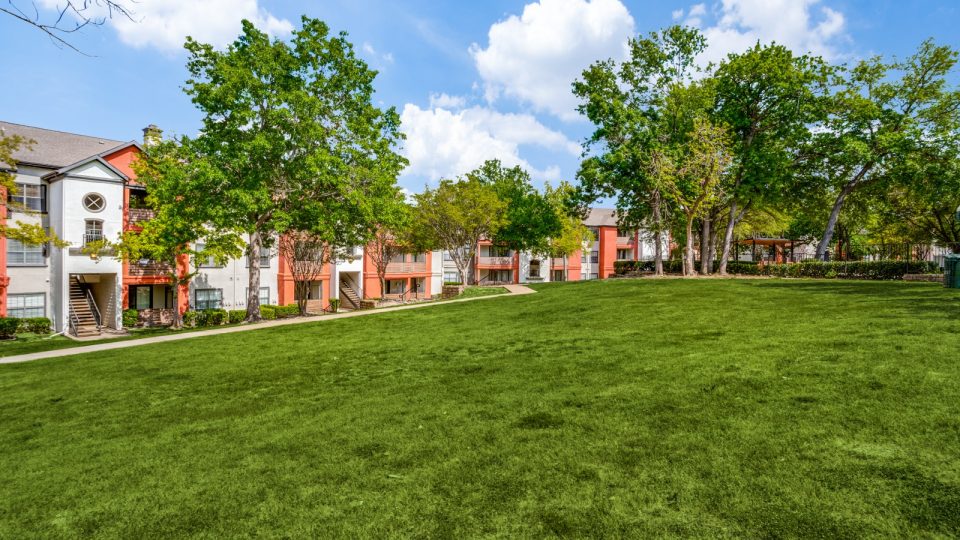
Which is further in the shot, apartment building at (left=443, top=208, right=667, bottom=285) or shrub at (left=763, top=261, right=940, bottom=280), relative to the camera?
apartment building at (left=443, top=208, right=667, bottom=285)

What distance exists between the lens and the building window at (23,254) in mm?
25203

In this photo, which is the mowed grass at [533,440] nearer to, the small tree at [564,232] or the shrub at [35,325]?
the shrub at [35,325]

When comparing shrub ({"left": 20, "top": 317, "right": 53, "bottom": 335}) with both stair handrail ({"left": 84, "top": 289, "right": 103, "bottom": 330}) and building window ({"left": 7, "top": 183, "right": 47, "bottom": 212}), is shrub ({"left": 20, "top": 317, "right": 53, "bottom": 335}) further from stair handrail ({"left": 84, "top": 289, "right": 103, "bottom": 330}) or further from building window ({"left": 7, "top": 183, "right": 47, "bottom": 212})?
building window ({"left": 7, "top": 183, "right": 47, "bottom": 212})

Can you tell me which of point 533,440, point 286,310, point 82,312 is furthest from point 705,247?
point 82,312

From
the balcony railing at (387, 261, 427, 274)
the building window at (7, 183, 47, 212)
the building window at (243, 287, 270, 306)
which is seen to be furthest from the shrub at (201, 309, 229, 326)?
the balcony railing at (387, 261, 427, 274)

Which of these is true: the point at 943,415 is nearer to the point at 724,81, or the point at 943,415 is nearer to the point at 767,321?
the point at 767,321

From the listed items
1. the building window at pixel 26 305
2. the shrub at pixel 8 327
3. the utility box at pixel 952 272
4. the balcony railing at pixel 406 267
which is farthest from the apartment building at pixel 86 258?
the utility box at pixel 952 272

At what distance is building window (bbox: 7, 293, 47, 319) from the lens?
82.7 feet

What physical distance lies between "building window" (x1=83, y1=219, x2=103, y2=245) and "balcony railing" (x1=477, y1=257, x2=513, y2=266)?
3907cm

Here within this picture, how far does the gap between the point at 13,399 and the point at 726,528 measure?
12.1 meters

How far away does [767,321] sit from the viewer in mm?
10500

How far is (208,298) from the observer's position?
31812 mm

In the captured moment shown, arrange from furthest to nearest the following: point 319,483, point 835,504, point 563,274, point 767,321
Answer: point 563,274 < point 767,321 < point 319,483 < point 835,504

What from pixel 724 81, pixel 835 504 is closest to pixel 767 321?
pixel 835 504
